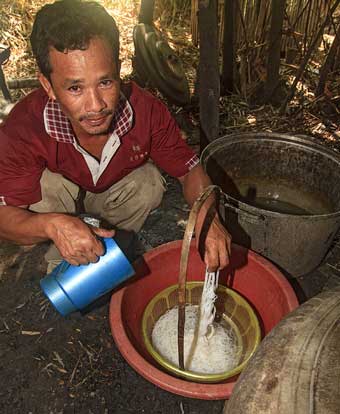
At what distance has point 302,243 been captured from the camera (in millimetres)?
1995

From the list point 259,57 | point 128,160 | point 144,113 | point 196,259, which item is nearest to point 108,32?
point 144,113

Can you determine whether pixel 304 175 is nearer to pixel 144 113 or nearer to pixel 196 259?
pixel 196 259

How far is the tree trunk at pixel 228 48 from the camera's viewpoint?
339 centimetres

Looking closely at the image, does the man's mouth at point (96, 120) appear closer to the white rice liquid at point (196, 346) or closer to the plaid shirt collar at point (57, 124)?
the plaid shirt collar at point (57, 124)

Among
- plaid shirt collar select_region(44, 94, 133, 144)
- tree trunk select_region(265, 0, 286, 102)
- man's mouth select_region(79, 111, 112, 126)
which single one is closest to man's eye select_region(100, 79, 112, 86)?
man's mouth select_region(79, 111, 112, 126)

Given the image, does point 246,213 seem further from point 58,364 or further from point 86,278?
point 58,364

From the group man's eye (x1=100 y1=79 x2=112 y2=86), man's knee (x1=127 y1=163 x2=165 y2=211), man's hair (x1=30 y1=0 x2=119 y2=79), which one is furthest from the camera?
man's knee (x1=127 y1=163 x2=165 y2=211)

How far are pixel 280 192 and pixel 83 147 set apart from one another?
4.31 ft

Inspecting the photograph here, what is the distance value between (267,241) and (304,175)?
623mm

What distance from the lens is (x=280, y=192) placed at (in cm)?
258

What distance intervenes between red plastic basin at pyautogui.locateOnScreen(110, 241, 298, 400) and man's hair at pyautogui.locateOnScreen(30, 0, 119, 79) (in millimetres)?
914

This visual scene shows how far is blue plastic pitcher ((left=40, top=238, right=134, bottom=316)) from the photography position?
144cm

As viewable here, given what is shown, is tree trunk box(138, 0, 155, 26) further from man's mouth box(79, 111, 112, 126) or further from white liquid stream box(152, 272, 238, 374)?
white liquid stream box(152, 272, 238, 374)

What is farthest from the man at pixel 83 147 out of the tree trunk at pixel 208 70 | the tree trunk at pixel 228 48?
the tree trunk at pixel 228 48
